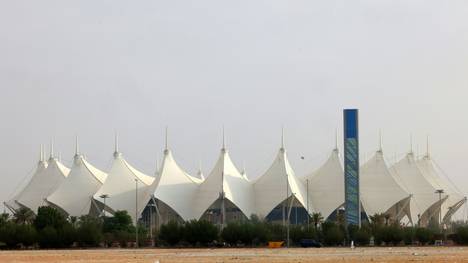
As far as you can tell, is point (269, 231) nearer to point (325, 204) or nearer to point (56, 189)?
point (325, 204)

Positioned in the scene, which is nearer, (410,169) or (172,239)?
(172,239)

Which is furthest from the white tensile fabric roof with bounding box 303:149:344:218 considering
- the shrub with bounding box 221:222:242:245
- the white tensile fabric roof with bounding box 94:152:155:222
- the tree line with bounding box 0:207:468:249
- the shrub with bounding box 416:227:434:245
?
the shrub with bounding box 221:222:242:245

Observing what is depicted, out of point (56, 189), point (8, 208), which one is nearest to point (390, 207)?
point (56, 189)

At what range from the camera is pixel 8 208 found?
119000mm

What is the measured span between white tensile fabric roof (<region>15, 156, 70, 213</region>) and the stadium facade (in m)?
3.36

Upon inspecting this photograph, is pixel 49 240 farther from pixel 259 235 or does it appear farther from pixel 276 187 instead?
pixel 276 187

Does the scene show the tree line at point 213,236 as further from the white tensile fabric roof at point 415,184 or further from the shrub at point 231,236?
the white tensile fabric roof at point 415,184

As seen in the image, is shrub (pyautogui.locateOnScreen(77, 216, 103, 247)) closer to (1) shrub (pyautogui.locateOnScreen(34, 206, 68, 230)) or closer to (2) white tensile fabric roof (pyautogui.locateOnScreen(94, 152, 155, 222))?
(1) shrub (pyautogui.locateOnScreen(34, 206, 68, 230))

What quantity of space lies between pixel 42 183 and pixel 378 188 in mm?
39656

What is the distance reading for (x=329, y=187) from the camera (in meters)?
108

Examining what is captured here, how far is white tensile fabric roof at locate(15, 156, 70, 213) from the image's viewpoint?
381ft

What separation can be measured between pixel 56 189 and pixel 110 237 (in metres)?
42.0

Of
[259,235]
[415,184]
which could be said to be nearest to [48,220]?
[259,235]

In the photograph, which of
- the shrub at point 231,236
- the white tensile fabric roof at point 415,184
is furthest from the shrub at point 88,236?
the white tensile fabric roof at point 415,184
